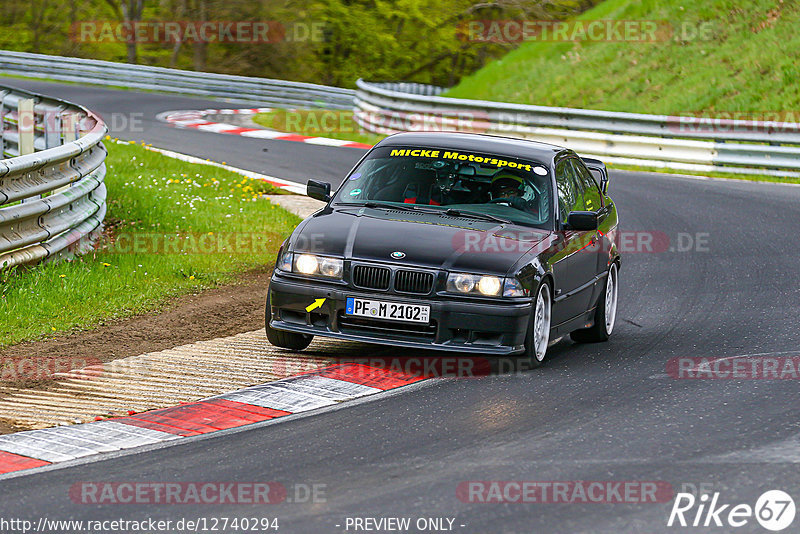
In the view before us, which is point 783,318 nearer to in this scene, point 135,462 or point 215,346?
point 215,346

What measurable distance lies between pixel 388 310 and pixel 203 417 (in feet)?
5.29

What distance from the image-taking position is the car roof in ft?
31.1

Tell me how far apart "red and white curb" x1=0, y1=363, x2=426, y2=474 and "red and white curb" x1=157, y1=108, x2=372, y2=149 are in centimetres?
1643

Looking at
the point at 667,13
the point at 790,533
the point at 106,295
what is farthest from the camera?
the point at 667,13

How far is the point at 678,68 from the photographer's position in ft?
93.0

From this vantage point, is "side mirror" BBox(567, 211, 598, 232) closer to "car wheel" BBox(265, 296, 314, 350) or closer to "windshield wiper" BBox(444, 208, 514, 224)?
"windshield wiper" BBox(444, 208, 514, 224)

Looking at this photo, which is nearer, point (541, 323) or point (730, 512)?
point (730, 512)

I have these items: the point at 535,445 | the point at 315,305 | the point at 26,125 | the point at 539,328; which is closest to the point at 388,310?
the point at 315,305

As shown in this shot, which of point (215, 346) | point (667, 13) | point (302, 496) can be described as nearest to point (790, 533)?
point (302, 496)

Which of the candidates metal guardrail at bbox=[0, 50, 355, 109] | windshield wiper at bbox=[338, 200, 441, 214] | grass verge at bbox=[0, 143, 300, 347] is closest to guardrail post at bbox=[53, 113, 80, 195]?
grass verge at bbox=[0, 143, 300, 347]

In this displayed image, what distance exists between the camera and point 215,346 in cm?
905

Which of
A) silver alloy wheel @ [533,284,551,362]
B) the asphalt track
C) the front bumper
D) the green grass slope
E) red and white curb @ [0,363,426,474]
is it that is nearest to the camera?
the asphalt track

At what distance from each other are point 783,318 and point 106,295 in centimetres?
576

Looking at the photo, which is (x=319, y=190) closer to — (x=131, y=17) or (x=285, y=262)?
(x=285, y=262)
